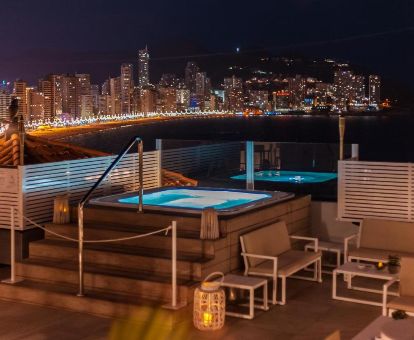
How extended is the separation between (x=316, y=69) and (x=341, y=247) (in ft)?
214

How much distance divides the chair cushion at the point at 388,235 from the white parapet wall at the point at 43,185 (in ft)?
10.1

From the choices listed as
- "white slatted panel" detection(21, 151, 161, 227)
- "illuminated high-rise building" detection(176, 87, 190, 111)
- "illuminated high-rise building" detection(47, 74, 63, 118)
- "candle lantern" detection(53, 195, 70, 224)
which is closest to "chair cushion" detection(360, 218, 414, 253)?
"candle lantern" detection(53, 195, 70, 224)

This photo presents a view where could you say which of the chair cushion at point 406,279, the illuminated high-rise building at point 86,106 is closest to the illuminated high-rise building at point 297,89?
the illuminated high-rise building at point 86,106

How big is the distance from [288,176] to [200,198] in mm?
1273

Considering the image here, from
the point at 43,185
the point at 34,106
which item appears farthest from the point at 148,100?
the point at 43,185

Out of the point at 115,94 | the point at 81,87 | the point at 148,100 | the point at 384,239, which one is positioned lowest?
the point at 384,239

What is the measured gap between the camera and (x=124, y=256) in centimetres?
632

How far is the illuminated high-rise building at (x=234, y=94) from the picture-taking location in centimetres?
8088

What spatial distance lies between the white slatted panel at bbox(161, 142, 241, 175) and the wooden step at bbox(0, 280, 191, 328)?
141 inches

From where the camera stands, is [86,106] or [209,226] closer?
[209,226]

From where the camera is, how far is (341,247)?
7.24 m

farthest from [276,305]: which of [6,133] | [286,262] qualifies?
[6,133]

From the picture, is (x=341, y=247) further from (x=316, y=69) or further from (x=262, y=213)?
(x=316, y=69)

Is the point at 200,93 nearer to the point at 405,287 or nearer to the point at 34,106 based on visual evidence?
the point at 34,106
